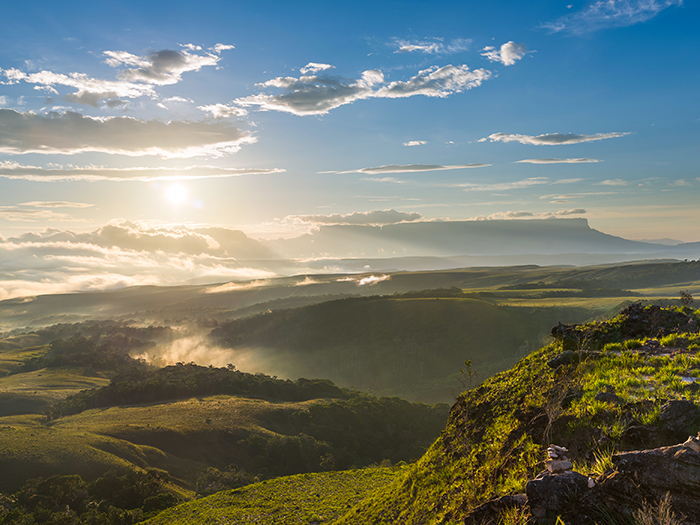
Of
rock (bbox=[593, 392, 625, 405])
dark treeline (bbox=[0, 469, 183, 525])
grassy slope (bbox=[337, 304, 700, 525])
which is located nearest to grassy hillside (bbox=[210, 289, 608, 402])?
dark treeline (bbox=[0, 469, 183, 525])

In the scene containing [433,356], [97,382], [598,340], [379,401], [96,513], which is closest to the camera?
[598,340]

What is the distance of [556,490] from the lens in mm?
10203

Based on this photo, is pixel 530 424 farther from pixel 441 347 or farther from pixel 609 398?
pixel 441 347

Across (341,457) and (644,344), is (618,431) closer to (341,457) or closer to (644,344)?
(644,344)

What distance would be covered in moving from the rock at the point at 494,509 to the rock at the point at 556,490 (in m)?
0.71

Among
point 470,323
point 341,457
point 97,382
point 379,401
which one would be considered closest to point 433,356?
point 470,323

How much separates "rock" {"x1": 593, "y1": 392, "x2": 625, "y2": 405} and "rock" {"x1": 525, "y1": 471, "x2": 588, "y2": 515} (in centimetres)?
645

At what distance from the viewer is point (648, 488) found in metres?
9.52

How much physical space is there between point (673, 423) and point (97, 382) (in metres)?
181

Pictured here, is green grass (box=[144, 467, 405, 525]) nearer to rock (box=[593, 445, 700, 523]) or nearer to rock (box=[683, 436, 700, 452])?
rock (box=[593, 445, 700, 523])

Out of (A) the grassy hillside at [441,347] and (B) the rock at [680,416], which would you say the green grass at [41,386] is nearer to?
(A) the grassy hillside at [441,347]

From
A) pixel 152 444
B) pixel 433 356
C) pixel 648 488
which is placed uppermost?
pixel 648 488

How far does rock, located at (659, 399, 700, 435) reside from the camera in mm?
12578

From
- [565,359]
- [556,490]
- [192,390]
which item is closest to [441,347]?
[192,390]
